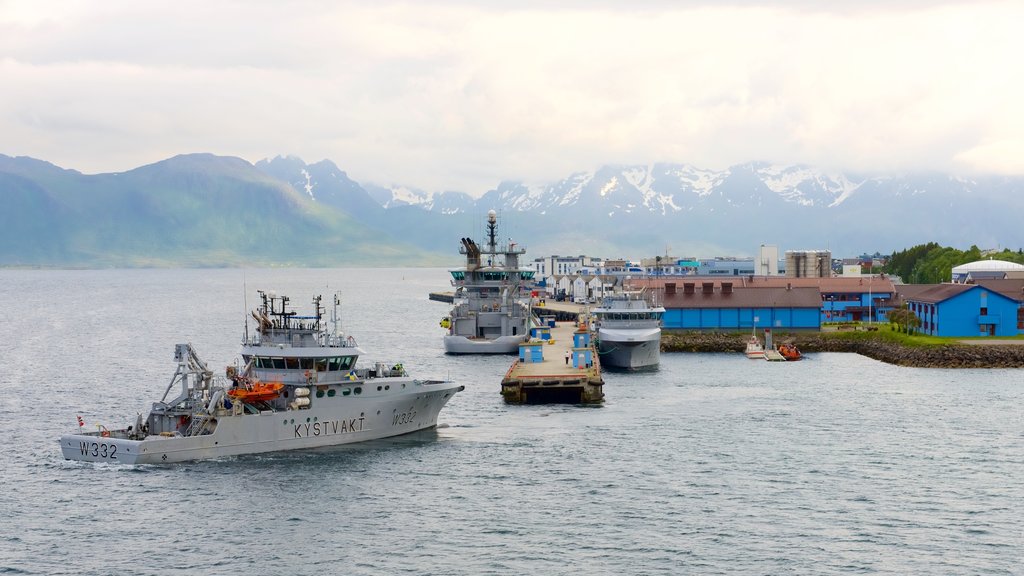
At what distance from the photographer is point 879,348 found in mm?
108562

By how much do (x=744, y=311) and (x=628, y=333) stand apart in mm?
27559

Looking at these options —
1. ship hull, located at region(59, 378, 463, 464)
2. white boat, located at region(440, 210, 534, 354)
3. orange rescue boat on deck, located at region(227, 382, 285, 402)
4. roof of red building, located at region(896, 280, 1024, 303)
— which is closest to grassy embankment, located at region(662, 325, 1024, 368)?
roof of red building, located at region(896, 280, 1024, 303)

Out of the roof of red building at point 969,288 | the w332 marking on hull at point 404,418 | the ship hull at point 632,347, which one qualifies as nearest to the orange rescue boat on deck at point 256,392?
the w332 marking on hull at point 404,418

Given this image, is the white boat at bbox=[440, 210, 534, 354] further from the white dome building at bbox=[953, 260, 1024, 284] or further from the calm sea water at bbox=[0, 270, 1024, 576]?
the white dome building at bbox=[953, 260, 1024, 284]

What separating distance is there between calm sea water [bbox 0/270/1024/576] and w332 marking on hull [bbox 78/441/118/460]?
0.68 metres

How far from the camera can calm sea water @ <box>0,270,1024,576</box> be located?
1613 inches

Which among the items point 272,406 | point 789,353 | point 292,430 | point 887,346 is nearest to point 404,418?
point 292,430

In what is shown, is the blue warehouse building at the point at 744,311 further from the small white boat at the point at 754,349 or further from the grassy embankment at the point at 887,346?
the small white boat at the point at 754,349

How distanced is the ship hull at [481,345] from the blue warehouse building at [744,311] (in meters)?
17.2

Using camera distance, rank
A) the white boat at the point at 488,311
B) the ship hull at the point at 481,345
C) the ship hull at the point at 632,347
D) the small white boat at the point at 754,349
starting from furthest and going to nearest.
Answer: the white boat at the point at 488,311 → the ship hull at the point at 481,345 → the small white boat at the point at 754,349 → the ship hull at the point at 632,347

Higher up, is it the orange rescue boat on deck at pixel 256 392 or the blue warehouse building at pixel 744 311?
the blue warehouse building at pixel 744 311

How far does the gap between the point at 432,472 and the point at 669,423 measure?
1832 centimetres

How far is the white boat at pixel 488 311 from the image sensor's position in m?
114

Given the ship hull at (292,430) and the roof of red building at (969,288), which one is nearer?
the ship hull at (292,430)
